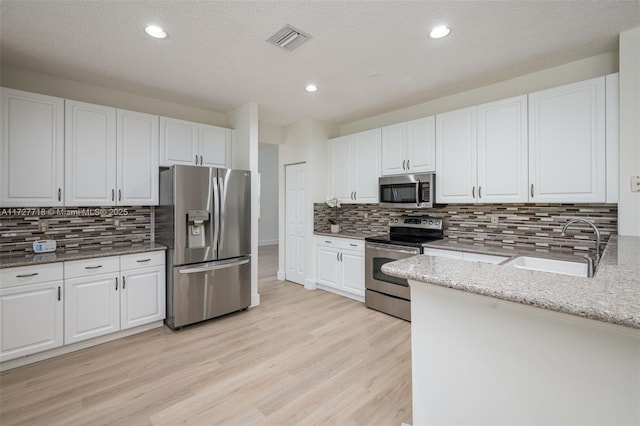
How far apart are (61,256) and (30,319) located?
552mm

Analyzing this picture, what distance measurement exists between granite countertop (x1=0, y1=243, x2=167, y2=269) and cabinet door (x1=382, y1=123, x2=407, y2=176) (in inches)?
114

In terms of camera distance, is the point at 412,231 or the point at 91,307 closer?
the point at 91,307

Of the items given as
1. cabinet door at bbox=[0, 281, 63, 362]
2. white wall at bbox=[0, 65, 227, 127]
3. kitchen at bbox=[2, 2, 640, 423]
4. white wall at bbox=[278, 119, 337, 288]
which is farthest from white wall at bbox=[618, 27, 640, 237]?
cabinet door at bbox=[0, 281, 63, 362]

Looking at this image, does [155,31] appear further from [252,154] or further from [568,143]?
[568,143]

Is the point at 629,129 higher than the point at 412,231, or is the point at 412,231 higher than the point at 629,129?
the point at 629,129

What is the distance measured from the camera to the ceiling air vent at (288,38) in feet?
7.28

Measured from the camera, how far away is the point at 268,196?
29.7ft

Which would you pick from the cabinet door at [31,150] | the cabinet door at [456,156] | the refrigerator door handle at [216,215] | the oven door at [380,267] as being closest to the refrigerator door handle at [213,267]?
the refrigerator door handle at [216,215]

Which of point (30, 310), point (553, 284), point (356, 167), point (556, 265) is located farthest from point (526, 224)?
point (30, 310)

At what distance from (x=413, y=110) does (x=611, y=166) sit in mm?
2199

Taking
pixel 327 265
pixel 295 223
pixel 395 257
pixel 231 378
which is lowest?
pixel 231 378

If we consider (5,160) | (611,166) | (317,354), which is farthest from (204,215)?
(611,166)

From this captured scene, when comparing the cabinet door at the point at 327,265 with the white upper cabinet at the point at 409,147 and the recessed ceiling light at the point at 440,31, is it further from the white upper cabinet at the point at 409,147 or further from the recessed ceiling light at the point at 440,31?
the recessed ceiling light at the point at 440,31

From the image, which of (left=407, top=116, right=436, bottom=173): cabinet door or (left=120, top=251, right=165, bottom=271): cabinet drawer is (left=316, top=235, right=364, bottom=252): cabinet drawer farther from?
(left=120, top=251, right=165, bottom=271): cabinet drawer
